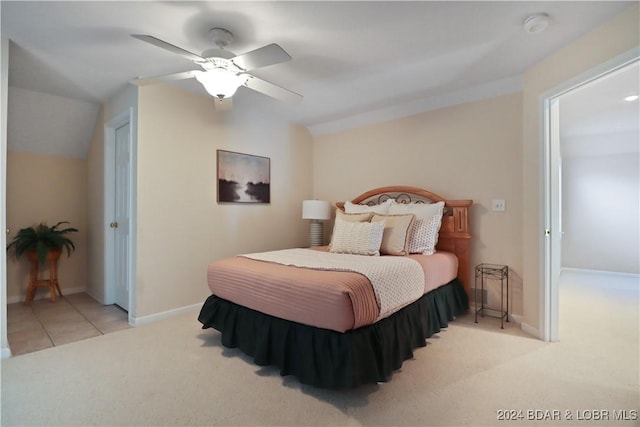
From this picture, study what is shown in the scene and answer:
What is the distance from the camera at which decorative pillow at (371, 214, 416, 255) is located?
116 inches

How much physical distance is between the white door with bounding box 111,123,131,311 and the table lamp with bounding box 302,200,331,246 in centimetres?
211

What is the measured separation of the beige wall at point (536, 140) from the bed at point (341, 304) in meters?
0.61

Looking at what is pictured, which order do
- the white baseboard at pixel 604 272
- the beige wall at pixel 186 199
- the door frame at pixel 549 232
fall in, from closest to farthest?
the door frame at pixel 549 232
the beige wall at pixel 186 199
the white baseboard at pixel 604 272

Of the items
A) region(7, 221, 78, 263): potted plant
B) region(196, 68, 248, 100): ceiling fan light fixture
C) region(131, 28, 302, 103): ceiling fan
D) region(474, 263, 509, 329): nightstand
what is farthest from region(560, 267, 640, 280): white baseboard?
region(7, 221, 78, 263): potted plant

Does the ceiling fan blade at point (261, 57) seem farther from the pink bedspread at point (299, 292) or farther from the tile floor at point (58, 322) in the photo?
the tile floor at point (58, 322)

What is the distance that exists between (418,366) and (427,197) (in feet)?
6.48

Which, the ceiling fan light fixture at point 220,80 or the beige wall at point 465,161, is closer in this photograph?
the ceiling fan light fixture at point 220,80

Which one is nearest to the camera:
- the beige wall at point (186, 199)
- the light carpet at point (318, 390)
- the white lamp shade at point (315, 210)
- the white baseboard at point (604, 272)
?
the light carpet at point (318, 390)

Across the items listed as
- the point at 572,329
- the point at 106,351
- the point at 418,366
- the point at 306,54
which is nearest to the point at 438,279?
the point at 418,366

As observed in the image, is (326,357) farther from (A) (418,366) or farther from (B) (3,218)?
(B) (3,218)

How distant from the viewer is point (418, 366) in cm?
216

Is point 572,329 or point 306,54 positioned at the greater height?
point 306,54

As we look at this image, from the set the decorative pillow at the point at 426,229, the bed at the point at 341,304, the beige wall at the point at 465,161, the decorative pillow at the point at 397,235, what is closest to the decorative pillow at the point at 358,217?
the bed at the point at 341,304

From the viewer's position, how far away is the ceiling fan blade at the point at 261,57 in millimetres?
1825
